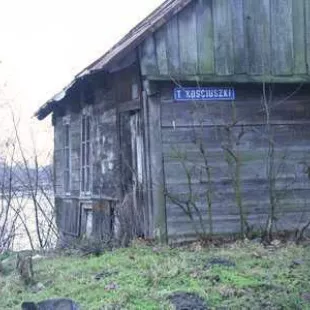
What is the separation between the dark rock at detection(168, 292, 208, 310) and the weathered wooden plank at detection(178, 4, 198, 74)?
4.76m

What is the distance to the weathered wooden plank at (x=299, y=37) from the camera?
10.8m

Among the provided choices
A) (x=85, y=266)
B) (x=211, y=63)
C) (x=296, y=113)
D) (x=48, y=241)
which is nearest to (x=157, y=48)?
(x=211, y=63)

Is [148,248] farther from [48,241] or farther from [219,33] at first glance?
[48,241]

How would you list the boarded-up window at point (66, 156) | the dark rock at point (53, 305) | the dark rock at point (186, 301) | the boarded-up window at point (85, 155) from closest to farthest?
the dark rock at point (186, 301) < the dark rock at point (53, 305) < the boarded-up window at point (85, 155) < the boarded-up window at point (66, 156)

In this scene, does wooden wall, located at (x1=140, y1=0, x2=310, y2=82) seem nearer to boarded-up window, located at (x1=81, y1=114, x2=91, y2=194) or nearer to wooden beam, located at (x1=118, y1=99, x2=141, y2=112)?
wooden beam, located at (x1=118, y1=99, x2=141, y2=112)

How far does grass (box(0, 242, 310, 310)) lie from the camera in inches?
248

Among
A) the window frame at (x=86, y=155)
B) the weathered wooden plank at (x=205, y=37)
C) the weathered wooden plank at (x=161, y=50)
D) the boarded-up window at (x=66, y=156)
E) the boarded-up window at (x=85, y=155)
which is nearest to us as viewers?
the weathered wooden plank at (x=161, y=50)

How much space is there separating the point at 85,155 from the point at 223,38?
14.7ft

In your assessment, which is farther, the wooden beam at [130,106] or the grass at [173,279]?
the wooden beam at [130,106]

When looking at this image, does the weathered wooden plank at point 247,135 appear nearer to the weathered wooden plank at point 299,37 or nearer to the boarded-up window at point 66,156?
the weathered wooden plank at point 299,37

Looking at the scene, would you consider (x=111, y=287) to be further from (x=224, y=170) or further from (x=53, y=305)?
(x=224, y=170)

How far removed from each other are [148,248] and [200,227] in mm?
1335

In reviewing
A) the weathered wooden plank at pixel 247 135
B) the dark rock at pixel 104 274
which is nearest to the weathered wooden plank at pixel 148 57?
the weathered wooden plank at pixel 247 135

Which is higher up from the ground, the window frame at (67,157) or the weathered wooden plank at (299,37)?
the weathered wooden plank at (299,37)
